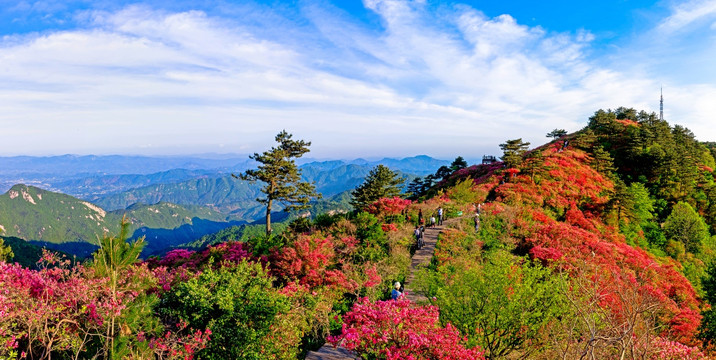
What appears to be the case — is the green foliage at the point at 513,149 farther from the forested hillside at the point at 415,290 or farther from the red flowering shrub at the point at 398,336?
the red flowering shrub at the point at 398,336

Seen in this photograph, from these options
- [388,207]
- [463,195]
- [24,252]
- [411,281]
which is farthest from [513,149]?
[24,252]

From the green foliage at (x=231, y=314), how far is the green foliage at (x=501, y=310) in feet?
16.2

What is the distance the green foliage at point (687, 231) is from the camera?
2973 cm

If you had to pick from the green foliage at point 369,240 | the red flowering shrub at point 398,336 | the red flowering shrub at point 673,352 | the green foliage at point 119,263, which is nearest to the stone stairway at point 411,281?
the red flowering shrub at point 398,336

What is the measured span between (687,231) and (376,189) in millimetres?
31246

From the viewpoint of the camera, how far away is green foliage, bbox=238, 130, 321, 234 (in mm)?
29330

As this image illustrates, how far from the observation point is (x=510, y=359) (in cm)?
941

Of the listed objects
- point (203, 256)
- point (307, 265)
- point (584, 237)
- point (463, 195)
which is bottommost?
point (203, 256)

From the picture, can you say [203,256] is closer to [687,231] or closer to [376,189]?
[376,189]

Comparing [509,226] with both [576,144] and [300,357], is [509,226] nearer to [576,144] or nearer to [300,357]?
[300,357]

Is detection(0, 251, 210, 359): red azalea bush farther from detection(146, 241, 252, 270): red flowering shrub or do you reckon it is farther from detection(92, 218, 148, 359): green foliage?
detection(146, 241, 252, 270): red flowering shrub

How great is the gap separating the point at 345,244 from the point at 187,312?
10.2m

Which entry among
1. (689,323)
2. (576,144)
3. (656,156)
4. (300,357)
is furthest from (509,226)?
(576,144)

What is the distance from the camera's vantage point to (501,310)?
8820 millimetres
